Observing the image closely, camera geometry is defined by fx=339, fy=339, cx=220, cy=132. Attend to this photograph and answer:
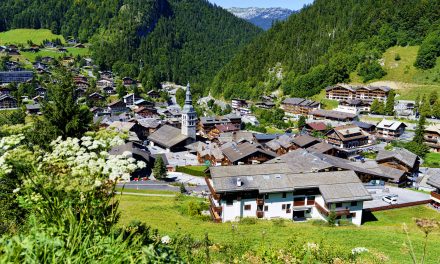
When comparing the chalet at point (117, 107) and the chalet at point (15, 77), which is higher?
the chalet at point (15, 77)

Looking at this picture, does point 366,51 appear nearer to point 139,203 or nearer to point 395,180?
point 395,180

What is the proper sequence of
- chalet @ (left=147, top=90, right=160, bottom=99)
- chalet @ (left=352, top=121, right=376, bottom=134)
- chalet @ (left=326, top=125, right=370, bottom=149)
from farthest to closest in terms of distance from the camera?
chalet @ (left=147, top=90, right=160, bottom=99) → chalet @ (left=352, top=121, right=376, bottom=134) → chalet @ (left=326, top=125, right=370, bottom=149)

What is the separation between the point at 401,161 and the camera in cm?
5134

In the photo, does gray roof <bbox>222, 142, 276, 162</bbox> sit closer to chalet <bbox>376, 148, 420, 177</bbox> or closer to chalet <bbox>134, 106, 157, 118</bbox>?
chalet <bbox>376, 148, 420, 177</bbox>

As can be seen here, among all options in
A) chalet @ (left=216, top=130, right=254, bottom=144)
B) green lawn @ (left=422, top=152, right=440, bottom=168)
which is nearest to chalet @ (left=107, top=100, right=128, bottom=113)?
chalet @ (left=216, top=130, right=254, bottom=144)

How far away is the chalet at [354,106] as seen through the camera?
317ft

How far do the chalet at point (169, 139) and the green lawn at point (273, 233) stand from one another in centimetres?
3513

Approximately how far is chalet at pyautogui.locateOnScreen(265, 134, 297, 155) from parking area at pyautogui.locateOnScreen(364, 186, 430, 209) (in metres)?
21.8

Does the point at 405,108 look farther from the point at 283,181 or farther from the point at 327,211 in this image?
the point at 283,181

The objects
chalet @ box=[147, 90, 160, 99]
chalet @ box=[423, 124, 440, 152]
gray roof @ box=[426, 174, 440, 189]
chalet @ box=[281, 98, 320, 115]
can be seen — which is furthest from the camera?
chalet @ box=[147, 90, 160, 99]

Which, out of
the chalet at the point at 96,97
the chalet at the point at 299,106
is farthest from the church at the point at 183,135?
the chalet at the point at 299,106

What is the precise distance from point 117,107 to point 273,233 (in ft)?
286

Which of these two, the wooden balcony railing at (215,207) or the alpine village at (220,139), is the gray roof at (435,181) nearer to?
the alpine village at (220,139)

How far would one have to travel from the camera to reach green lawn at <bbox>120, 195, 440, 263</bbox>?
19.4 m
